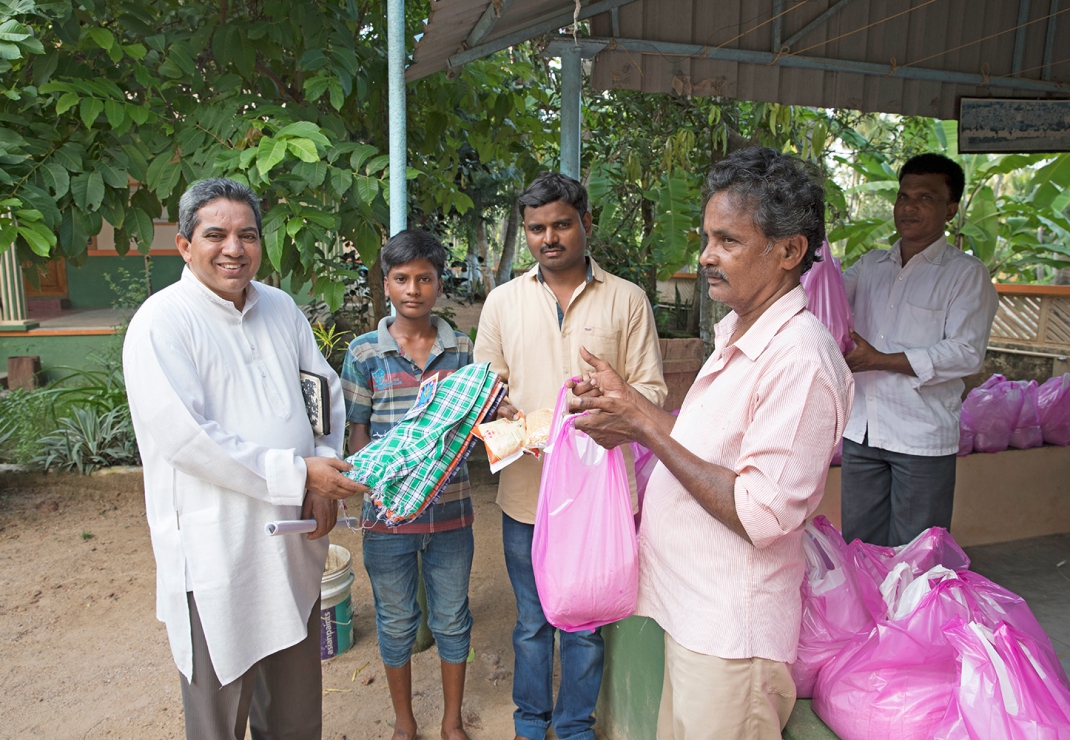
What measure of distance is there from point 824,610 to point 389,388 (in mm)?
1447

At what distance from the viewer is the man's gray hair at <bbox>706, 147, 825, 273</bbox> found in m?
1.42

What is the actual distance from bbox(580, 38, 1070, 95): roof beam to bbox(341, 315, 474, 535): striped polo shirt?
5.23ft

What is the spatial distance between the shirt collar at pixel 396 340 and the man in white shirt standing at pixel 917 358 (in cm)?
143

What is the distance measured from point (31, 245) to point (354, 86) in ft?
5.62

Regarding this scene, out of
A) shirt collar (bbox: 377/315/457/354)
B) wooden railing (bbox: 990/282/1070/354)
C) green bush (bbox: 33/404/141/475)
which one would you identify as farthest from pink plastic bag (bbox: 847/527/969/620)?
wooden railing (bbox: 990/282/1070/354)

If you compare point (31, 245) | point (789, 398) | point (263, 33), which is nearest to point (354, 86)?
point (263, 33)

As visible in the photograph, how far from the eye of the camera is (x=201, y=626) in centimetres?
182

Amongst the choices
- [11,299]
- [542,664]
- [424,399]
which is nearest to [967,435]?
[542,664]

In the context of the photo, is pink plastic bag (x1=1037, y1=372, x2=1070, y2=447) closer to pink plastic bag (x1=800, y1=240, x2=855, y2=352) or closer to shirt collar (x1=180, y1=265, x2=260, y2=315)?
pink plastic bag (x1=800, y1=240, x2=855, y2=352)

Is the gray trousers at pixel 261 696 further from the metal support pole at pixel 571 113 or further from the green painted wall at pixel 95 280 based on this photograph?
the green painted wall at pixel 95 280

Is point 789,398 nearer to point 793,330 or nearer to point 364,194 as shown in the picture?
point 793,330

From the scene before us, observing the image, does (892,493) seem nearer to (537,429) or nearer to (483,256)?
(537,429)

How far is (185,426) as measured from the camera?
1.68 metres

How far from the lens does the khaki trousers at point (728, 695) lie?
1478 millimetres
